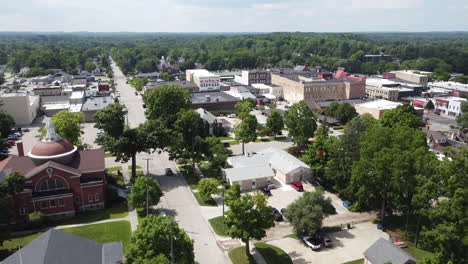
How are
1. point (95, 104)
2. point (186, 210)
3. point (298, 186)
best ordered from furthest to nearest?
point (95, 104), point (298, 186), point (186, 210)

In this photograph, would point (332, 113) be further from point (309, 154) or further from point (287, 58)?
point (287, 58)

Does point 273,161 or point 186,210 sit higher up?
point 273,161

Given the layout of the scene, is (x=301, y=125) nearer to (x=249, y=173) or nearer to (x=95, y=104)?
(x=249, y=173)

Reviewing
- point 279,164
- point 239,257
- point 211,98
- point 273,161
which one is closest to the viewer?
point 239,257

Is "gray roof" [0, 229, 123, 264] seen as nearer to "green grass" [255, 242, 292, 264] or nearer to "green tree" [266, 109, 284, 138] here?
"green grass" [255, 242, 292, 264]

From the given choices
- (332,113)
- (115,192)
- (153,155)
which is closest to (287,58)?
(332,113)

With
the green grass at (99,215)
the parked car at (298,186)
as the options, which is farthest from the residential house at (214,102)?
the green grass at (99,215)

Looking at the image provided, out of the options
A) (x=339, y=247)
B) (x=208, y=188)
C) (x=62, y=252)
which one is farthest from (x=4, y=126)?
(x=339, y=247)
